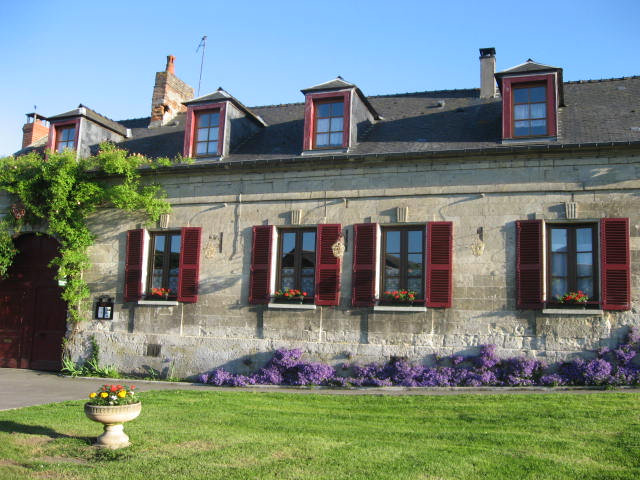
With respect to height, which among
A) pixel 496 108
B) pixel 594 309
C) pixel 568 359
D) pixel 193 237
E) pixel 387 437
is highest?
pixel 496 108

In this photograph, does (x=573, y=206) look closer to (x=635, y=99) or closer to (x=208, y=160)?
(x=635, y=99)

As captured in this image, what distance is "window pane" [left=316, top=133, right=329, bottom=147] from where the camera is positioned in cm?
1284

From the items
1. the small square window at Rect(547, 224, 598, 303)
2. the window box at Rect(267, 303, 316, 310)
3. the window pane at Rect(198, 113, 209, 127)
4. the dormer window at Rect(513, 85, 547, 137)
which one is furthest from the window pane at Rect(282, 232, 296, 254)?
the small square window at Rect(547, 224, 598, 303)

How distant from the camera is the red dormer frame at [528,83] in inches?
448

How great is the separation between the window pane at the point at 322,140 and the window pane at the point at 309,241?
1.89m

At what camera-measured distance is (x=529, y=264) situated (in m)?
10.9

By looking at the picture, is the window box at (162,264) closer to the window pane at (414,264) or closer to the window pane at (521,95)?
the window pane at (414,264)

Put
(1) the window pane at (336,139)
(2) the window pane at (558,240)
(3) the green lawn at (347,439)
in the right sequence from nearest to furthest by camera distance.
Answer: (3) the green lawn at (347,439)
(2) the window pane at (558,240)
(1) the window pane at (336,139)

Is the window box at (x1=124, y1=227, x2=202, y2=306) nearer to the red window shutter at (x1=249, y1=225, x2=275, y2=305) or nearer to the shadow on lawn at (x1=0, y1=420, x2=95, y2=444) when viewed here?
the red window shutter at (x1=249, y1=225, x2=275, y2=305)

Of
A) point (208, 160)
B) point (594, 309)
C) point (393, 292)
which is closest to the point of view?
point (594, 309)

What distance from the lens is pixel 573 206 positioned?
10828 mm

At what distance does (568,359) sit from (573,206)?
263cm

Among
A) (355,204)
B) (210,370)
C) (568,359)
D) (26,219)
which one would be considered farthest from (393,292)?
(26,219)

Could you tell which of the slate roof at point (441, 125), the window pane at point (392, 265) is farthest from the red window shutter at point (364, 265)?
the slate roof at point (441, 125)
